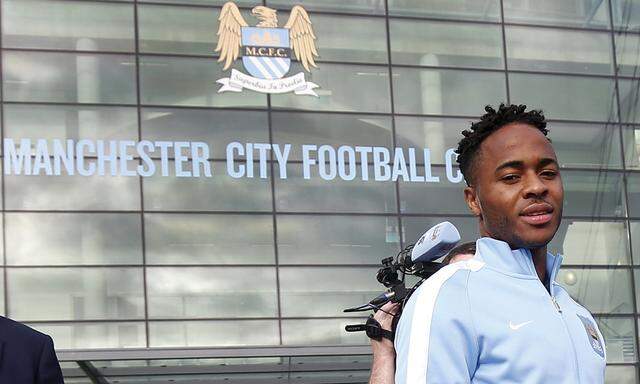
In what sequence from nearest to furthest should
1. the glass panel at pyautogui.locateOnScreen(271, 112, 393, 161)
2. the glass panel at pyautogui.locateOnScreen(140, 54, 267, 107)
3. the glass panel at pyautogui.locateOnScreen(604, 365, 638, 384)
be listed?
the glass panel at pyautogui.locateOnScreen(140, 54, 267, 107) → the glass panel at pyautogui.locateOnScreen(271, 112, 393, 161) → the glass panel at pyautogui.locateOnScreen(604, 365, 638, 384)

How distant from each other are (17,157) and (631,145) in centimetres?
1222

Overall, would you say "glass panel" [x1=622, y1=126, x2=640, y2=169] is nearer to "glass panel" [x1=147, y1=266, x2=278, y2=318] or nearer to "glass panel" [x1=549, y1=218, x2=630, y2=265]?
"glass panel" [x1=549, y1=218, x2=630, y2=265]

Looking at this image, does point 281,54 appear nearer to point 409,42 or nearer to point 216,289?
point 409,42

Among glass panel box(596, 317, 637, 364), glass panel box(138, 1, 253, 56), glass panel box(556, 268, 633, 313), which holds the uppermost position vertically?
glass panel box(138, 1, 253, 56)

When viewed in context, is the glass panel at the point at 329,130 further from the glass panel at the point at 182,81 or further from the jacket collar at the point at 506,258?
the jacket collar at the point at 506,258

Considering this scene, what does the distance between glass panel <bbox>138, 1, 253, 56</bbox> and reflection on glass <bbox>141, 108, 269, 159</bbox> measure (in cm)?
116

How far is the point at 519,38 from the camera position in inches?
911

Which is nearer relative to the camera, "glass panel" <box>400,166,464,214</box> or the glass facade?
the glass facade

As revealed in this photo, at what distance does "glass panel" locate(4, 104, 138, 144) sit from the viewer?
67.2ft

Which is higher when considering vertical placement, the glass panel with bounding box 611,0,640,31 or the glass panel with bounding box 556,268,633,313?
the glass panel with bounding box 611,0,640,31

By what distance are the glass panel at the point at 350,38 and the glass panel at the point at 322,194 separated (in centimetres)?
213

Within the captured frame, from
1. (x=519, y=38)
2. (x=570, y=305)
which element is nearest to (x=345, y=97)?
(x=519, y=38)

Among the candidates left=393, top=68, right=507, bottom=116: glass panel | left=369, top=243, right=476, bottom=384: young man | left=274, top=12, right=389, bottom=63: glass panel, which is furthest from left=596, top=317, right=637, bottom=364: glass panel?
left=369, top=243, right=476, bottom=384: young man

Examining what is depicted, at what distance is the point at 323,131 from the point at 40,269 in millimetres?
5866
